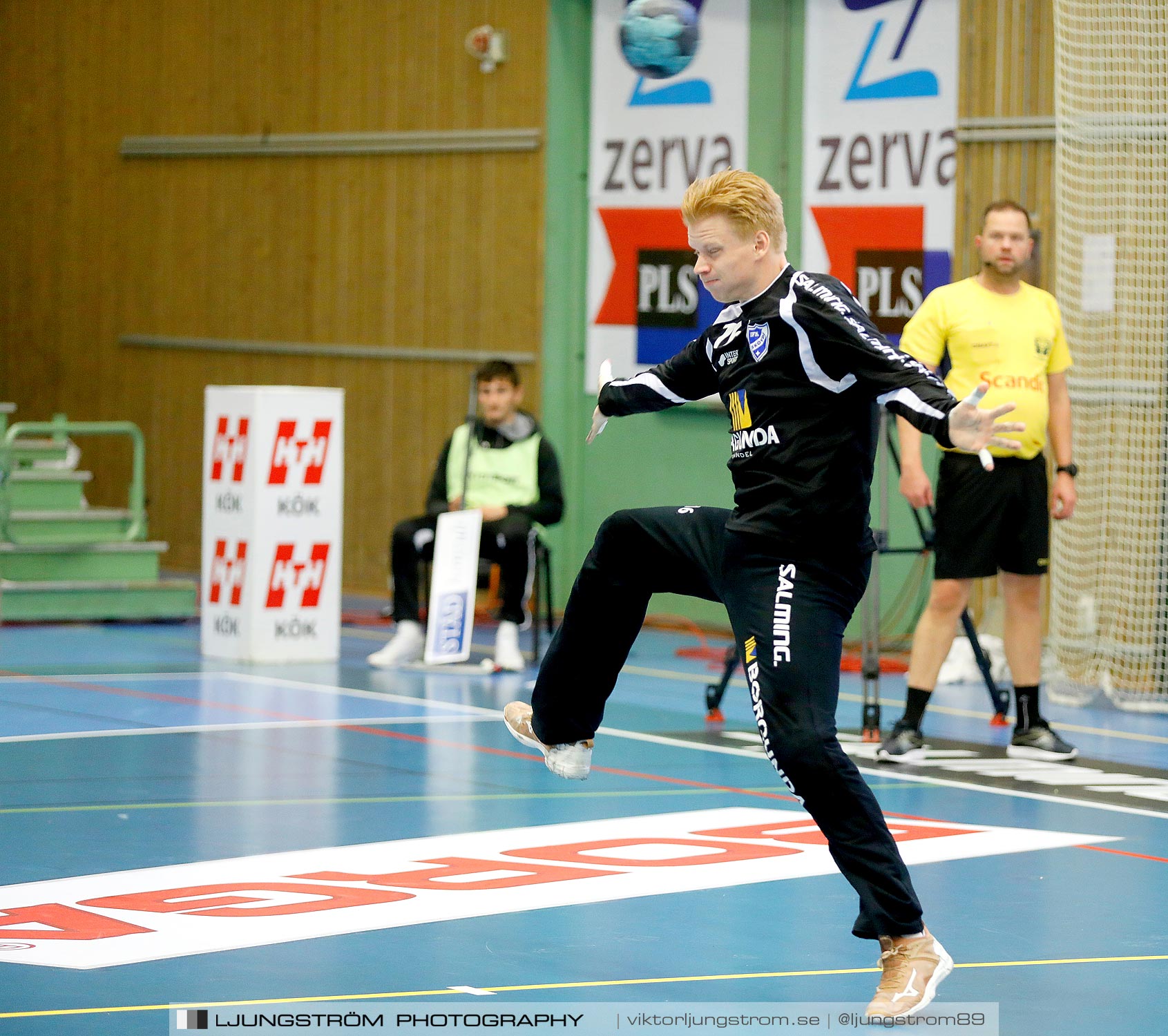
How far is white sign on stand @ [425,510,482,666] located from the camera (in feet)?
35.6

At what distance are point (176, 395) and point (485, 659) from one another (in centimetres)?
638

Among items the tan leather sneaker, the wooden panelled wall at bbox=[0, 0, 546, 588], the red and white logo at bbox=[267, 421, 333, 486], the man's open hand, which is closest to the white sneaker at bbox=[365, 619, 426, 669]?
the red and white logo at bbox=[267, 421, 333, 486]

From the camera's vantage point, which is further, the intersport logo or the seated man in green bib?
the seated man in green bib

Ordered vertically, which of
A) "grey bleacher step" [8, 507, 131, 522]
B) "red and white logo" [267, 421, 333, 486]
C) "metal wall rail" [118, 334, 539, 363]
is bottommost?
"grey bleacher step" [8, 507, 131, 522]

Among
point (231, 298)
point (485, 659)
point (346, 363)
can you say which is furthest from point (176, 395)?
point (485, 659)

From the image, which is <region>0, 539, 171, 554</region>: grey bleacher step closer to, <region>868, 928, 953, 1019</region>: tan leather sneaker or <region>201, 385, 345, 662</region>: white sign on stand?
<region>201, 385, 345, 662</region>: white sign on stand

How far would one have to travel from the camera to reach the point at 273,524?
35.9 ft

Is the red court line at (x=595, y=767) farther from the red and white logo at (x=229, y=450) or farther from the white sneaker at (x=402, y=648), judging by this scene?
the red and white logo at (x=229, y=450)

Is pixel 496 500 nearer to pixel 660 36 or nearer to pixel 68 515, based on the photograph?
pixel 660 36

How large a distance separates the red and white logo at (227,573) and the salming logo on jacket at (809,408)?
6629 millimetres

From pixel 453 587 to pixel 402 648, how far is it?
0.45 m

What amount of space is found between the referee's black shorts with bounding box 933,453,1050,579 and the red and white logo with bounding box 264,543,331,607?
13.7 feet

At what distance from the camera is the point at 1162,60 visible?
10430 mm

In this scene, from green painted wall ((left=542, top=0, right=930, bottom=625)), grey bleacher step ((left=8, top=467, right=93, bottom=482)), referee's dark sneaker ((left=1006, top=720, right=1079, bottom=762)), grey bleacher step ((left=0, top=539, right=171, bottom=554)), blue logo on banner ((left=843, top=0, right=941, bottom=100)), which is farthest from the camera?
grey bleacher step ((left=8, top=467, right=93, bottom=482))
